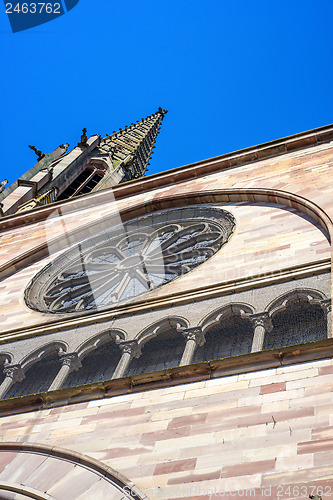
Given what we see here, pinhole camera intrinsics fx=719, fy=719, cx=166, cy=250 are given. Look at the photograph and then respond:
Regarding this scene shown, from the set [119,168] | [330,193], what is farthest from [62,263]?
[119,168]

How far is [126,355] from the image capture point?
1032 cm

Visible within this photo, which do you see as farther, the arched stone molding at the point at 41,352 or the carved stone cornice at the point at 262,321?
the arched stone molding at the point at 41,352

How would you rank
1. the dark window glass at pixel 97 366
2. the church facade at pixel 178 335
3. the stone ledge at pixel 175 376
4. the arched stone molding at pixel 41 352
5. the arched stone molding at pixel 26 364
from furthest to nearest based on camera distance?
the arched stone molding at pixel 41 352, the arched stone molding at pixel 26 364, the dark window glass at pixel 97 366, the stone ledge at pixel 175 376, the church facade at pixel 178 335

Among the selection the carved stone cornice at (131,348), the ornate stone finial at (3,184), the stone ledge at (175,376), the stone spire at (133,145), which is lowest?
the stone ledge at (175,376)

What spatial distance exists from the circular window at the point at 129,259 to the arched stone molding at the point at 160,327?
215 cm

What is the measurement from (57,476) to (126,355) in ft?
8.44

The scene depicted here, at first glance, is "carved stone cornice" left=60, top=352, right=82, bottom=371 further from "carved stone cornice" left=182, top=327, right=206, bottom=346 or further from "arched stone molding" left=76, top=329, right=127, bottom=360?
"carved stone cornice" left=182, top=327, right=206, bottom=346

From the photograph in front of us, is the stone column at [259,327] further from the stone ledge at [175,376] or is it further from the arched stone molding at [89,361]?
the arched stone molding at [89,361]

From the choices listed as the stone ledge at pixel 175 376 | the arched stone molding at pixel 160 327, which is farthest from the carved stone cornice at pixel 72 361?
the stone ledge at pixel 175 376

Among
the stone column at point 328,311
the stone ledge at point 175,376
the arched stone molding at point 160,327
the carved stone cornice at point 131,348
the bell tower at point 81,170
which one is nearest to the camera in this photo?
the stone ledge at point 175,376

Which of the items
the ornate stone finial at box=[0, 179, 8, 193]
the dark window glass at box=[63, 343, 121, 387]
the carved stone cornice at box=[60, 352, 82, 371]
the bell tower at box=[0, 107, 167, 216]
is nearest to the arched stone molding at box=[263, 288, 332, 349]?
the dark window glass at box=[63, 343, 121, 387]

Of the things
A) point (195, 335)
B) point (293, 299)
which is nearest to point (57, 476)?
point (195, 335)

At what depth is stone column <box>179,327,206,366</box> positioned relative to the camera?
9.67m

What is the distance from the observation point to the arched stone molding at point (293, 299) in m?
9.98
